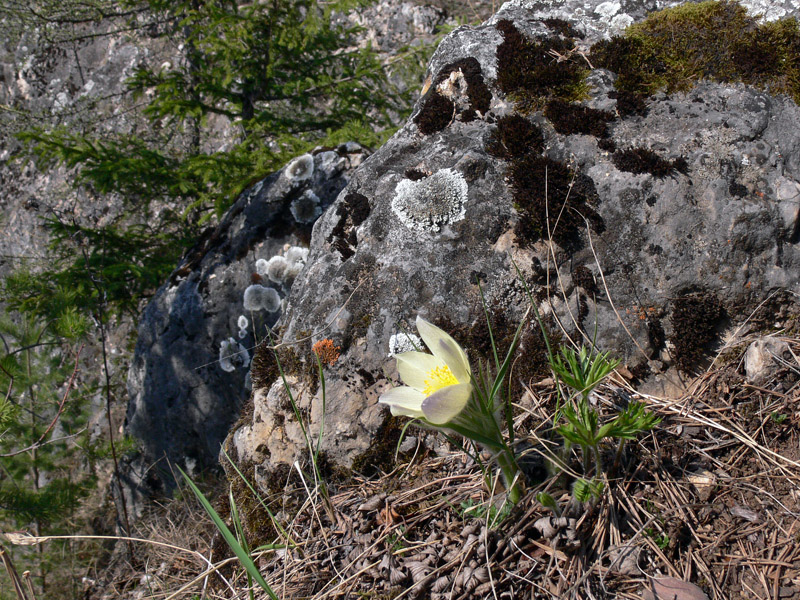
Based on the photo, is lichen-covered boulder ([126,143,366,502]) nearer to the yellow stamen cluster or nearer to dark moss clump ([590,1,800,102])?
dark moss clump ([590,1,800,102])

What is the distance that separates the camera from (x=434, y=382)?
1.74 meters

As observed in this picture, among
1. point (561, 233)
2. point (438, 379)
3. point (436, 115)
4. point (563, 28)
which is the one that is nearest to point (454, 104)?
point (436, 115)

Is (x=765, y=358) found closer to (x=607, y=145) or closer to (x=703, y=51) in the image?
(x=607, y=145)

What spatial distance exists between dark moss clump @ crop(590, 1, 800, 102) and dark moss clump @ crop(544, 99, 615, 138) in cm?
26

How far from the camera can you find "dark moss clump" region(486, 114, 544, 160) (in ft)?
8.79

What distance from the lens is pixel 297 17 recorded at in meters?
5.45

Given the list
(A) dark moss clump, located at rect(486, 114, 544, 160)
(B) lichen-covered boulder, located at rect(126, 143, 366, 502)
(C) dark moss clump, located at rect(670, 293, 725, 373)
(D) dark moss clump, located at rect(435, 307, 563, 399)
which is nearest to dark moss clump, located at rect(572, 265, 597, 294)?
(D) dark moss clump, located at rect(435, 307, 563, 399)

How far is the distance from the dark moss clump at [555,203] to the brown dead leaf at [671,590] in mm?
1424

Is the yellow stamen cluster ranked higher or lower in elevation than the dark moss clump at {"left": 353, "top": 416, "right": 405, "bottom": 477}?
higher

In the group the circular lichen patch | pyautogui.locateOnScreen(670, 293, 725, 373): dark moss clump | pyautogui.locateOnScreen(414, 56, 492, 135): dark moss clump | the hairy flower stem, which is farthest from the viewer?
pyautogui.locateOnScreen(414, 56, 492, 135): dark moss clump

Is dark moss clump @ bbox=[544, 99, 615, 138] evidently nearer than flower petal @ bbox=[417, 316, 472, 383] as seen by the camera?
No

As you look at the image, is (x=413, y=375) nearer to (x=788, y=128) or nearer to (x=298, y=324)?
(x=298, y=324)

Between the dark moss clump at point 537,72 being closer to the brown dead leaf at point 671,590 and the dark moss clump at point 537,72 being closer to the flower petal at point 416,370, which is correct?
the flower petal at point 416,370

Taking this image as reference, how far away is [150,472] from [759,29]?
530 cm
